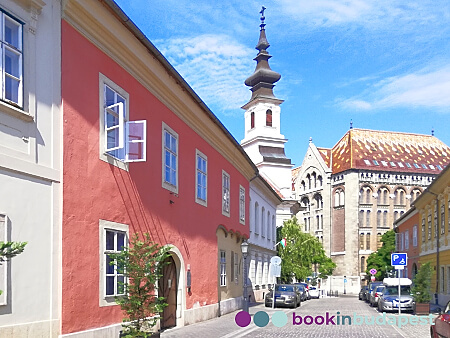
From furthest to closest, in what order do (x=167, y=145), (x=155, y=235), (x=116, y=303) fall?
(x=167, y=145) < (x=155, y=235) < (x=116, y=303)

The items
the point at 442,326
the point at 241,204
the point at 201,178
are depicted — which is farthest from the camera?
the point at 241,204

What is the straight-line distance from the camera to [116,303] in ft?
42.0

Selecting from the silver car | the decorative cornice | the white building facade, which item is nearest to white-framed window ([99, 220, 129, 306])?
the white building facade

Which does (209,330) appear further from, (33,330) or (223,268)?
(33,330)

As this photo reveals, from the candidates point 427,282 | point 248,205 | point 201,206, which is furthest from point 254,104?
point 201,206

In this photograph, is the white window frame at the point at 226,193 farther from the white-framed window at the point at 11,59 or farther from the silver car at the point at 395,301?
the white-framed window at the point at 11,59

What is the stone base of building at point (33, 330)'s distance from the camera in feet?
29.9

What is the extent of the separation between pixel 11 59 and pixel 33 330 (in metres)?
4.26

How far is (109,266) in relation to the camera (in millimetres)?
12992

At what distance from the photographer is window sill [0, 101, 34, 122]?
30.6 feet

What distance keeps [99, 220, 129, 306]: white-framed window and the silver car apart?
20057mm

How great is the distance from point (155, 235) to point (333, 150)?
89.5 m

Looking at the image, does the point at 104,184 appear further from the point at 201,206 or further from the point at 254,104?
the point at 254,104

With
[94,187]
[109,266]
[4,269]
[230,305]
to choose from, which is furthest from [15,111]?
[230,305]
